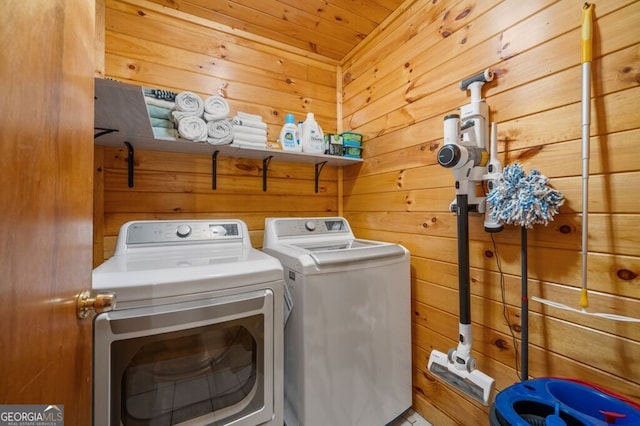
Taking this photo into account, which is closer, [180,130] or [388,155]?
[180,130]

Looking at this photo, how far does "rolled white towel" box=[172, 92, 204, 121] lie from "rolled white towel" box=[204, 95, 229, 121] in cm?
3

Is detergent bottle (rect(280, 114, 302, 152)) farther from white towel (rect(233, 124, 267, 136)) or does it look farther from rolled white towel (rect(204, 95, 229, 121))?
rolled white towel (rect(204, 95, 229, 121))

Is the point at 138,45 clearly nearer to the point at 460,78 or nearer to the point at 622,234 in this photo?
the point at 460,78

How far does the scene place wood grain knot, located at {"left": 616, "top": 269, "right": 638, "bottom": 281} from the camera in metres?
0.81

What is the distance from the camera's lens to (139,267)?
97cm

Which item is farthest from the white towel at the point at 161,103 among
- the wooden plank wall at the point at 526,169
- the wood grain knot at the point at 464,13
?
the wood grain knot at the point at 464,13

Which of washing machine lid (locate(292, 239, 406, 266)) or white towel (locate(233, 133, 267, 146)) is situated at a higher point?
white towel (locate(233, 133, 267, 146))

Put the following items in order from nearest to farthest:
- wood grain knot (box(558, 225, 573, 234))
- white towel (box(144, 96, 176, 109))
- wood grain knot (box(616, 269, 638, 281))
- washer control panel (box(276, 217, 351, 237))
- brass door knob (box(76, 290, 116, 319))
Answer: brass door knob (box(76, 290, 116, 319)) < wood grain knot (box(616, 269, 638, 281)) < wood grain knot (box(558, 225, 573, 234)) < white towel (box(144, 96, 176, 109)) < washer control panel (box(276, 217, 351, 237))

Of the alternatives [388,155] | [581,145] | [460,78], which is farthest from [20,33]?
[388,155]

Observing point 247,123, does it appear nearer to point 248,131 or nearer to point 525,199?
point 248,131

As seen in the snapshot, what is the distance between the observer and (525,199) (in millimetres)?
913

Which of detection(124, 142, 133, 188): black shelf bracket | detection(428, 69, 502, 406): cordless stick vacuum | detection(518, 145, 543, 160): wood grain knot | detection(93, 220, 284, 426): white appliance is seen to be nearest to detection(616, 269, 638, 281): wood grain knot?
detection(428, 69, 502, 406): cordless stick vacuum

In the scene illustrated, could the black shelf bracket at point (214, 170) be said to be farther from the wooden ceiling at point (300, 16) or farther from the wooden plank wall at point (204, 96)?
the wooden ceiling at point (300, 16)

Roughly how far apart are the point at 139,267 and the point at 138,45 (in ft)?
4.57
